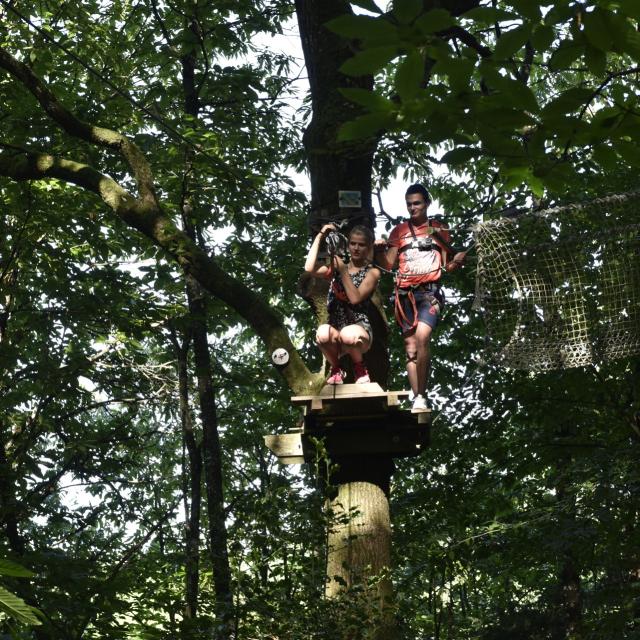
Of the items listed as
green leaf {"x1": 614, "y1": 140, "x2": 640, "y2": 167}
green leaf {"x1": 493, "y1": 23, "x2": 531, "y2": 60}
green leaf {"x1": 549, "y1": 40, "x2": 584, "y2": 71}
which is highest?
green leaf {"x1": 549, "y1": 40, "x2": 584, "y2": 71}

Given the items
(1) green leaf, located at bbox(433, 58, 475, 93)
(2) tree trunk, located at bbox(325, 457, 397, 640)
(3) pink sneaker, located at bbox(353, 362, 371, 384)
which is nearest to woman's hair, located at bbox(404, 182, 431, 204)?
(3) pink sneaker, located at bbox(353, 362, 371, 384)

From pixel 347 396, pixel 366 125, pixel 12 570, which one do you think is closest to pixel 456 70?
pixel 366 125

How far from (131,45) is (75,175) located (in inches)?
209

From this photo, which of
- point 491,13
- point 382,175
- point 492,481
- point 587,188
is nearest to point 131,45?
point 382,175

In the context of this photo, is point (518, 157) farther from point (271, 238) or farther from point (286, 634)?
point (271, 238)

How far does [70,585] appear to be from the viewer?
4.94 meters

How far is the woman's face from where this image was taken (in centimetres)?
567

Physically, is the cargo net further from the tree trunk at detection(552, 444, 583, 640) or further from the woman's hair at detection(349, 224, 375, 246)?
the tree trunk at detection(552, 444, 583, 640)

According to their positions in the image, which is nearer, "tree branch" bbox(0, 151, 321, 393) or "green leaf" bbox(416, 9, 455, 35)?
"green leaf" bbox(416, 9, 455, 35)

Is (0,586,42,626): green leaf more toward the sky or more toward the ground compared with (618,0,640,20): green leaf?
more toward the ground

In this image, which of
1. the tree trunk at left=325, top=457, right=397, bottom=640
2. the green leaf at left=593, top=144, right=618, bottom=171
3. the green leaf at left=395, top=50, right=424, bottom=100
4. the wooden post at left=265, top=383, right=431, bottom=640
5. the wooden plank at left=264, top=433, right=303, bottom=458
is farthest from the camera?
the wooden plank at left=264, top=433, right=303, bottom=458

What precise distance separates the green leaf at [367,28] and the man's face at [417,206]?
10.4 ft

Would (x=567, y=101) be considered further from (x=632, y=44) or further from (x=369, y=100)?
(x=369, y=100)

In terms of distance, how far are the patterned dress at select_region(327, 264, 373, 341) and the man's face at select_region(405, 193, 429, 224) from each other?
417 mm
